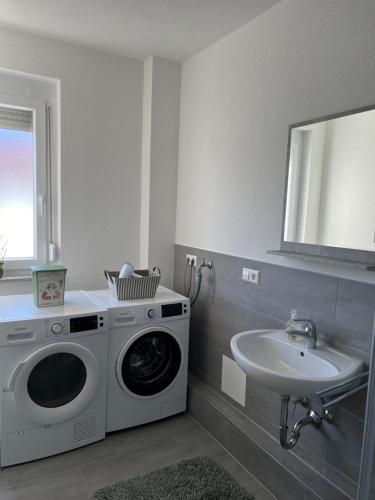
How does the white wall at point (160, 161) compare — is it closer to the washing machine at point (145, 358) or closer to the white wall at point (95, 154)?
the white wall at point (95, 154)

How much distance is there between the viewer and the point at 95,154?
9.08 ft

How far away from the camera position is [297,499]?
173 cm

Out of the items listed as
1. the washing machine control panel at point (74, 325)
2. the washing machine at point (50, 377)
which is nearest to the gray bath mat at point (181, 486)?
the washing machine at point (50, 377)

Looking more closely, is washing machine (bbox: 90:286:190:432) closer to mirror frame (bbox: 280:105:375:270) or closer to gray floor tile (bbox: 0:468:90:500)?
gray floor tile (bbox: 0:468:90:500)

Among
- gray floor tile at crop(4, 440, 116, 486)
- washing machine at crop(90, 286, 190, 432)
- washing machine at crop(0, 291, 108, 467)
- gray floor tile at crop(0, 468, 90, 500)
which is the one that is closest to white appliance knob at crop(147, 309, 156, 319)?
washing machine at crop(90, 286, 190, 432)

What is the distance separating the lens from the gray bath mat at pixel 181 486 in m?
1.82

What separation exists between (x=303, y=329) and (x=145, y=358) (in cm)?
114

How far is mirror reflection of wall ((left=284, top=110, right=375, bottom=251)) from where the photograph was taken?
59.8 inches

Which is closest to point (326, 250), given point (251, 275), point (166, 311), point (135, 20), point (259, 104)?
point (251, 275)

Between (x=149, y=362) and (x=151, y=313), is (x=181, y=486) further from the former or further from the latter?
(x=151, y=313)

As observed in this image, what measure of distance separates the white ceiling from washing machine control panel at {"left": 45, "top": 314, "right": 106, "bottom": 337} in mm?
1766

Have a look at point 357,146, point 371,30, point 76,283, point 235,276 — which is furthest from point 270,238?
point 76,283

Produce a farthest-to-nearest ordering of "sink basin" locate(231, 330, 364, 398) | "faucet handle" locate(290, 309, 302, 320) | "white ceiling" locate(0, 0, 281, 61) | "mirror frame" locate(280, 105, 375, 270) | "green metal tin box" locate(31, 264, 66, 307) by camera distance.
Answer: "green metal tin box" locate(31, 264, 66, 307) < "white ceiling" locate(0, 0, 281, 61) < "faucet handle" locate(290, 309, 302, 320) < "mirror frame" locate(280, 105, 375, 270) < "sink basin" locate(231, 330, 364, 398)

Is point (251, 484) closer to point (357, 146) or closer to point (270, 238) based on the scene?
point (270, 238)
